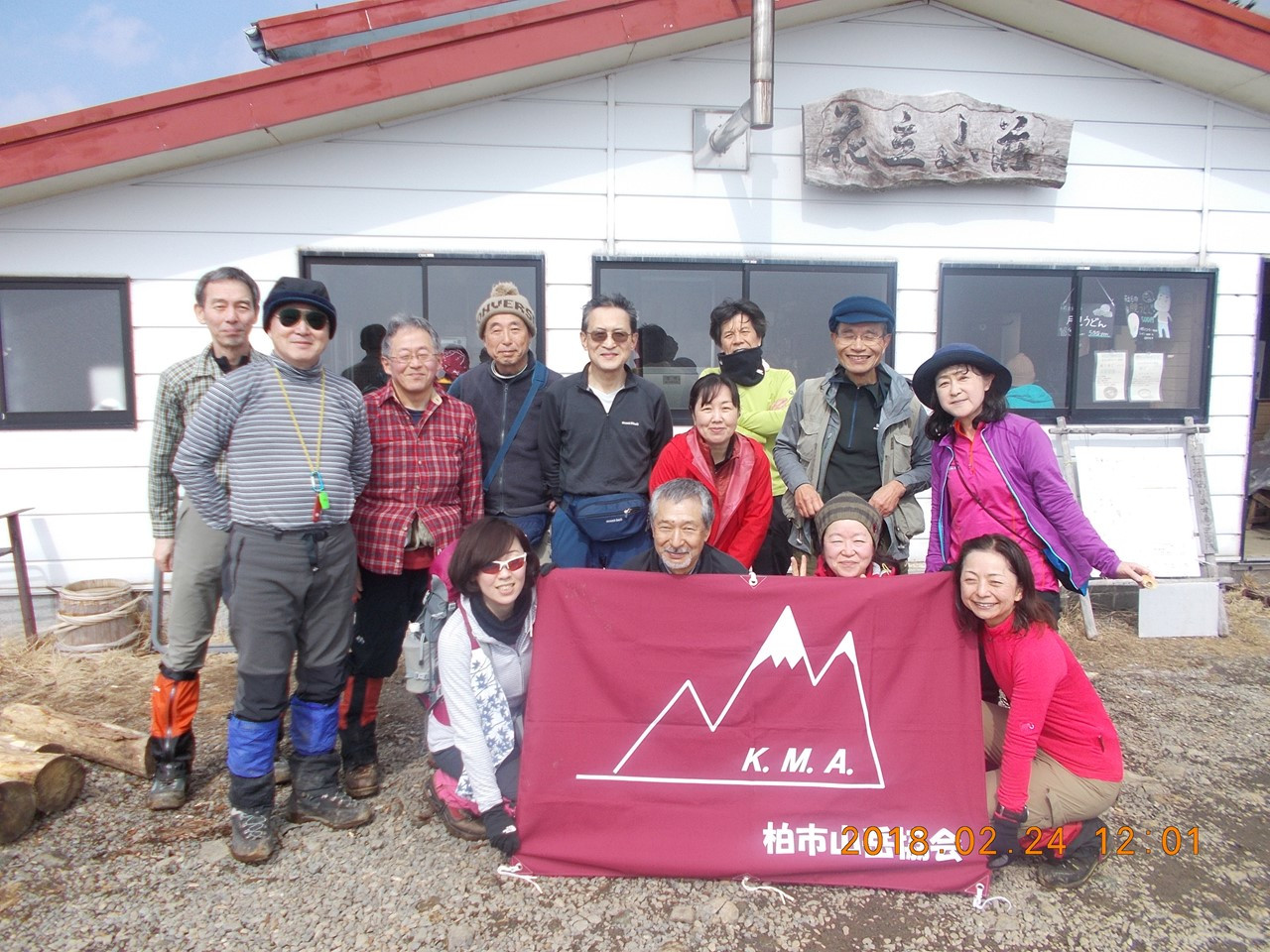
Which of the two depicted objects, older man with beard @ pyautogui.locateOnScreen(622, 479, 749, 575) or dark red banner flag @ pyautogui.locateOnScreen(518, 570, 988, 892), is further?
older man with beard @ pyautogui.locateOnScreen(622, 479, 749, 575)

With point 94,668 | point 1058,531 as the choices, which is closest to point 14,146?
point 94,668

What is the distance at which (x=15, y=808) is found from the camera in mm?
2725

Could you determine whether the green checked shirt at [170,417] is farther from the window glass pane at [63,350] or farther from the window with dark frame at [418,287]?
the window glass pane at [63,350]

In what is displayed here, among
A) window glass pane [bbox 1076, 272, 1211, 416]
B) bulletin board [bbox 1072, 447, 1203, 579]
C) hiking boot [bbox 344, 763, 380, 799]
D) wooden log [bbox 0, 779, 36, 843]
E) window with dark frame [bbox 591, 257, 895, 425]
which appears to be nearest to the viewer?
wooden log [bbox 0, 779, 36, 843]

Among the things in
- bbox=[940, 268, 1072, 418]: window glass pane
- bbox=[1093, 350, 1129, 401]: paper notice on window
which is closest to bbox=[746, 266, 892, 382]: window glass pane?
bbox=[940, 268, 1072, 418]: window glass pane

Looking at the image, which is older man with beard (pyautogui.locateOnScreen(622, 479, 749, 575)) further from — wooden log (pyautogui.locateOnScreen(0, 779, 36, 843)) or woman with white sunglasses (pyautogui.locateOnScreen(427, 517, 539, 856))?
wooden log (pyautogui.locateOnScreen(0, 779, 36, 843))

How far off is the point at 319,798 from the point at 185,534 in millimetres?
1109

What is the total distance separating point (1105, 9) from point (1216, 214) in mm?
1733

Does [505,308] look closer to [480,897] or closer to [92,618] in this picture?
[480,897]

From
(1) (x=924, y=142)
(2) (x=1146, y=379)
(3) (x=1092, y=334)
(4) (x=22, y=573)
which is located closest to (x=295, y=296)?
(4) (x=22, y=573)

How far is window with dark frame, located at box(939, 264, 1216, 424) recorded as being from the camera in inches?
211

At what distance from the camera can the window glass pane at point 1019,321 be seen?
5.31m

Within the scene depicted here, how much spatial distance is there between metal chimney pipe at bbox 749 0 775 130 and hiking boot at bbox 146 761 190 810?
4049 mm

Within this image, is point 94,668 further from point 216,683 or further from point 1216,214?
point 1216,214
